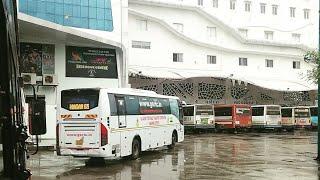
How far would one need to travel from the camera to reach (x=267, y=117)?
41.6 m

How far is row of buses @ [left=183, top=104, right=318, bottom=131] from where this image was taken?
126ft

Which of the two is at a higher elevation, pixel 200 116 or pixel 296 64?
pixel 296 64

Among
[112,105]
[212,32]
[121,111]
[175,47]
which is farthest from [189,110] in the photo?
[112,105]

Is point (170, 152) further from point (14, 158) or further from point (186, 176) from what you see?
point (14, 158)

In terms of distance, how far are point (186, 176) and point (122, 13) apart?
2187 centimetres

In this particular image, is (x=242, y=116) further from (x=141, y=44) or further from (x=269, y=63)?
(x=269, y=63)

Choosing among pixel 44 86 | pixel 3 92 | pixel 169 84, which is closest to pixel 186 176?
pixel 3 92

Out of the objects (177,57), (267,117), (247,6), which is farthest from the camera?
(247,6)

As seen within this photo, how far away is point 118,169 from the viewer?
1530cm

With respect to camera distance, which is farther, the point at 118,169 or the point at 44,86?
the point at 44,86

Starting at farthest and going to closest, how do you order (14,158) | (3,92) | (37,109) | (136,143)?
(136,143), (37,109), (14,158), (3,92)

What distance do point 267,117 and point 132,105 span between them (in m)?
25.7

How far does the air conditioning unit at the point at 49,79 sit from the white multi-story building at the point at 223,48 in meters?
9.87

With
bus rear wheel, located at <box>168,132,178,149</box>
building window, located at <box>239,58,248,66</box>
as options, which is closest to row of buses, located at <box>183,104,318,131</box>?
building window, located at <box>239,58,248,66</box>
